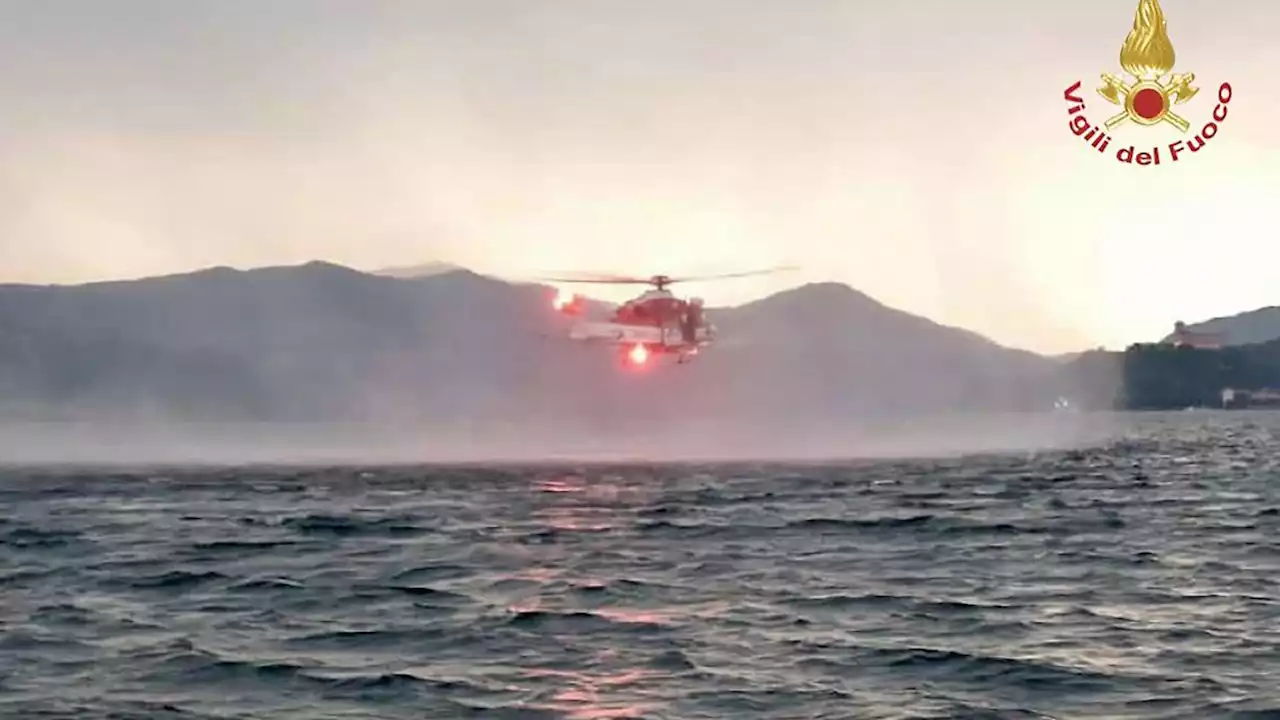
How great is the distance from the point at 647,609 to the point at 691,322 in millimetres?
64757

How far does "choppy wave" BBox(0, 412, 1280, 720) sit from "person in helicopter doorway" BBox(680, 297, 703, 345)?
32.4 m

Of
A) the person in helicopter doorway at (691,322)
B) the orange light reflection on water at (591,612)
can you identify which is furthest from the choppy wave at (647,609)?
the person in helicopter doorway at (691,322)

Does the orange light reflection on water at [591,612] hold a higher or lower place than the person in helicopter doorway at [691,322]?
lower

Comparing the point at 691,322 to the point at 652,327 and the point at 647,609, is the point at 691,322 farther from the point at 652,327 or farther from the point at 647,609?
the point at 647,609

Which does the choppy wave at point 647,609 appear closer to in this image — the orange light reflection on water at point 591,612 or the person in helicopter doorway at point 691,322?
the orange light reflection on water at point 591,612

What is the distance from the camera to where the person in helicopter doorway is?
309 ft

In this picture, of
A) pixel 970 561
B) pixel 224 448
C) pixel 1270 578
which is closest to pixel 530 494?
pixel 970 561

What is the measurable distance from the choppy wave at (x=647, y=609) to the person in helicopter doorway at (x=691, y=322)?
3242cm

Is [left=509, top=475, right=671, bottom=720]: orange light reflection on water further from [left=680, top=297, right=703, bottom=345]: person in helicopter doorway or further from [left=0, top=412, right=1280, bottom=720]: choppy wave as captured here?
[left=680, top=297, right=703, bottom=345]: person in helicopter doorway

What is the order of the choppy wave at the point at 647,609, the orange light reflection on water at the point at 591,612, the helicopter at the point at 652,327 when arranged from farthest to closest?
the helicopter at the point at 652,327
the choppy wave at the point at 647,609
the orange light reflection on water at the point at 591,612

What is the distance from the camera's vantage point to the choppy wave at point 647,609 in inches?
864

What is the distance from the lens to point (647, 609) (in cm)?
3052

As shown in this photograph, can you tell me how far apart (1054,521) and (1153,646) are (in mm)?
26658

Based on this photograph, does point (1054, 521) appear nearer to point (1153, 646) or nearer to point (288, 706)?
point (1153, 646)
